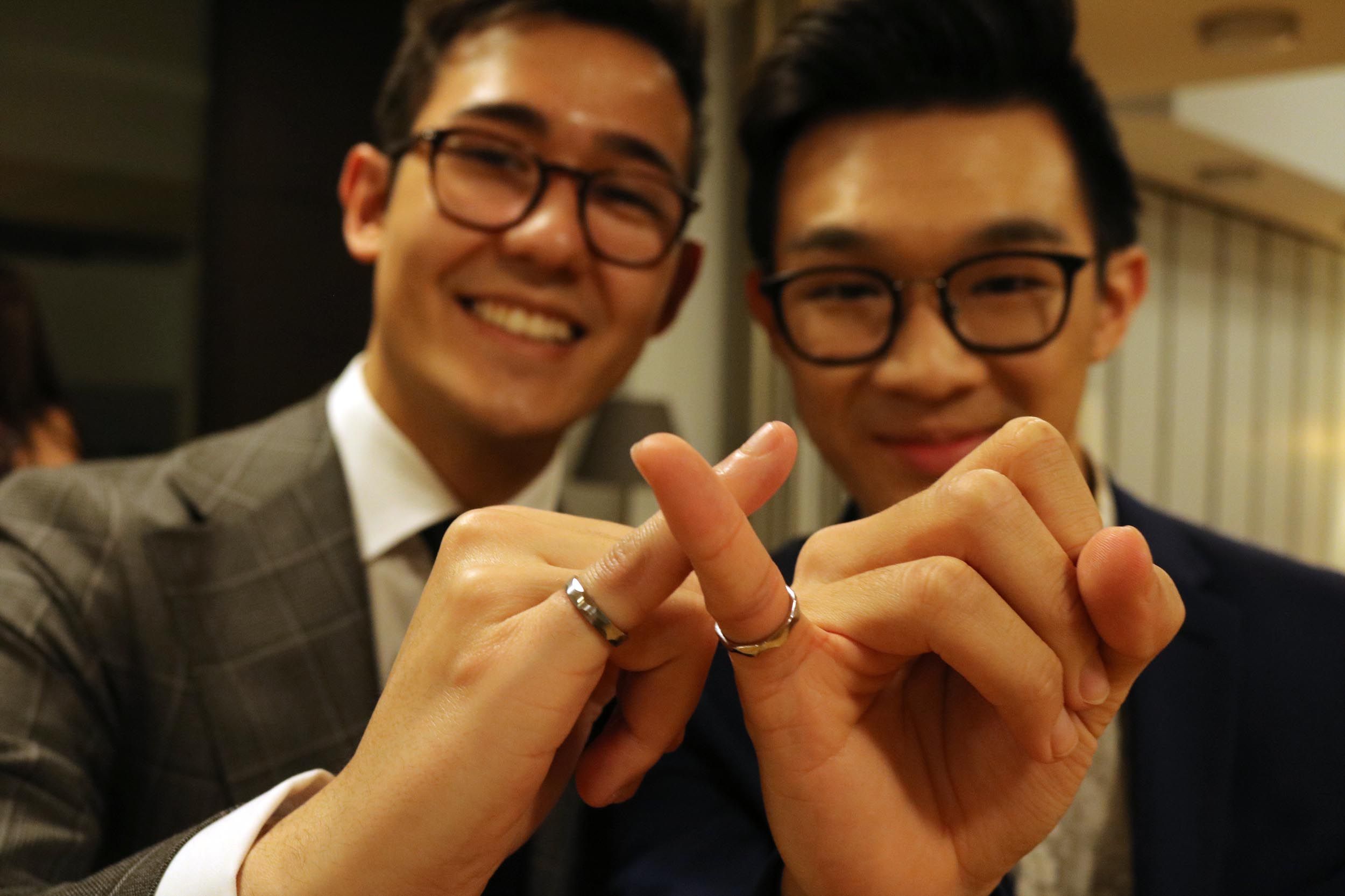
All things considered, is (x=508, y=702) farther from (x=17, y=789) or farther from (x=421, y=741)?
(x=17, y=789)

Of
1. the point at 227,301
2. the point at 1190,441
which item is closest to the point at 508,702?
the point at 227,301

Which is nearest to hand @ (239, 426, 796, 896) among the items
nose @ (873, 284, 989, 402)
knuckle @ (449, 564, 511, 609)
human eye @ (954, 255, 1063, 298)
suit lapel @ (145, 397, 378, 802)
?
knuckle @ (449, 564, 511, 609)

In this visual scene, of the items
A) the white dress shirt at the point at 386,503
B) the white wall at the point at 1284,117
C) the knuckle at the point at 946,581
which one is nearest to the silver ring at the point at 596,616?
the knuckle at the point at 946,581

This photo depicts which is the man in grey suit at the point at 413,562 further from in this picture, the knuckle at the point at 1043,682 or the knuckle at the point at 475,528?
the knuckle at the point at 1043,682

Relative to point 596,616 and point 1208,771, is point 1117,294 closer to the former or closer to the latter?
point 1208,771

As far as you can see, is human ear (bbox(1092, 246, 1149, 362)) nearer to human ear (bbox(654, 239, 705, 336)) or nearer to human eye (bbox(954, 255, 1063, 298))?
human eye (bbox(954, 255, 1063, 298))

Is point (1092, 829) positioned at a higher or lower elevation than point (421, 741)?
lower
